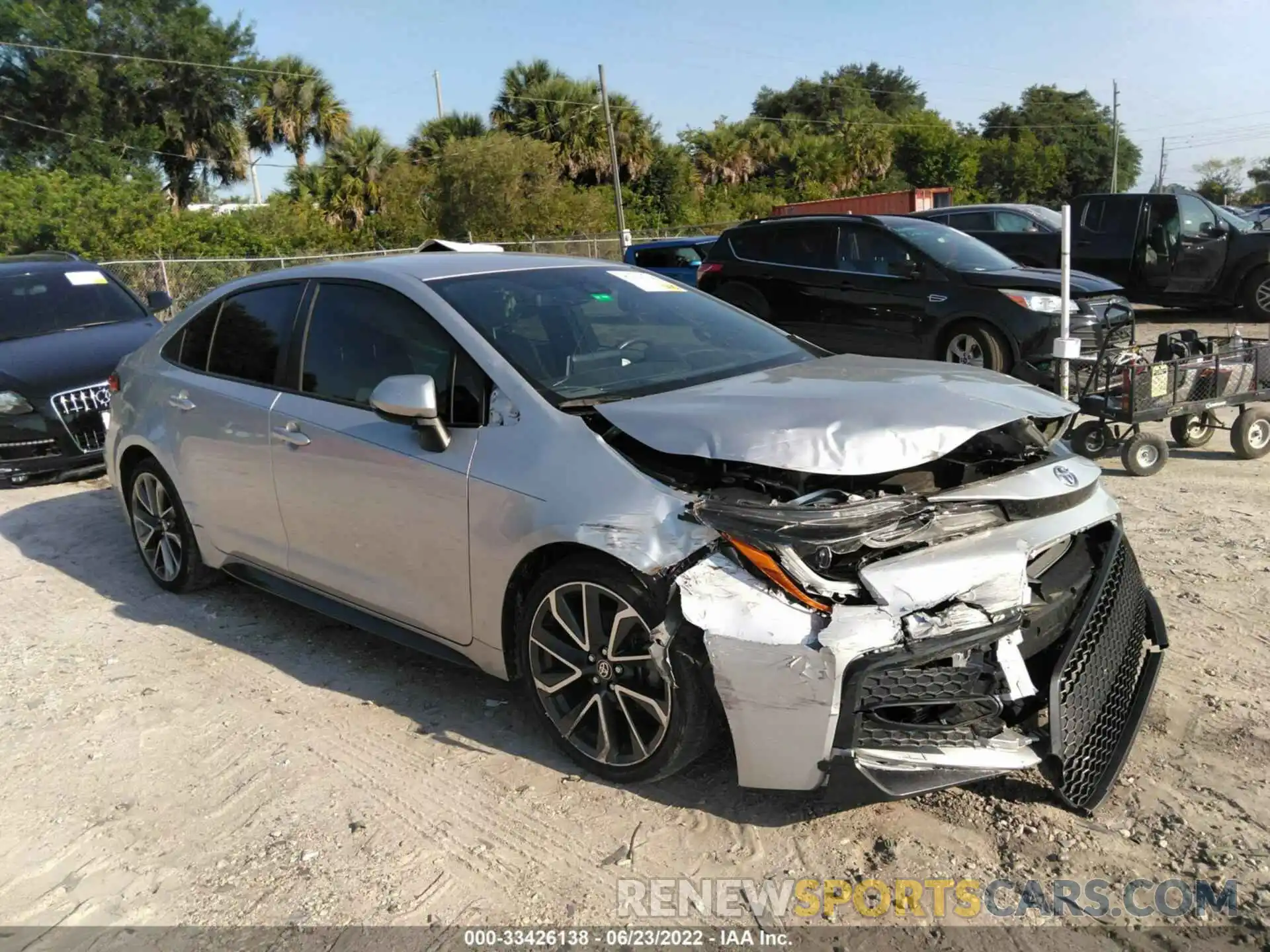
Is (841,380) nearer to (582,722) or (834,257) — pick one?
(582,722)

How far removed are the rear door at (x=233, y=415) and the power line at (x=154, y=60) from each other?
3977 centimetres

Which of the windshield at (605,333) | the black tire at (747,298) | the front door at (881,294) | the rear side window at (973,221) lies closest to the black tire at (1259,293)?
the rear side window at (973,221)

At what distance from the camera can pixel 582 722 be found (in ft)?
11.1

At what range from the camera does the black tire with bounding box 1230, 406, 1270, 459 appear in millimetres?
7137

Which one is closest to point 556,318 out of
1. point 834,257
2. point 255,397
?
point 255,397

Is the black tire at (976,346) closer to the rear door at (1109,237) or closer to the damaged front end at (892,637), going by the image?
the rear door at (1109,237)

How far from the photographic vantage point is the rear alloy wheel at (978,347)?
9250 mm

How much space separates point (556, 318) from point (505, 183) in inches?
1261

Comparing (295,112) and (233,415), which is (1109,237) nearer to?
(233,415)

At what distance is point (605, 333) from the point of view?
401cm

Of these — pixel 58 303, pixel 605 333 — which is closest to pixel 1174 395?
pixel 605 333

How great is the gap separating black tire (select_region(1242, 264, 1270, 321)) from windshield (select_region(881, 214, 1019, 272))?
5429 millimetres

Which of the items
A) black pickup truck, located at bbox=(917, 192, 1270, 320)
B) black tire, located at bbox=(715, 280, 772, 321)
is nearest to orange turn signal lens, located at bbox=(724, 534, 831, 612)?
black tire, located at bbox=(715, 280, 772, 321)

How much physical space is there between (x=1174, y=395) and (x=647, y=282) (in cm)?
427
